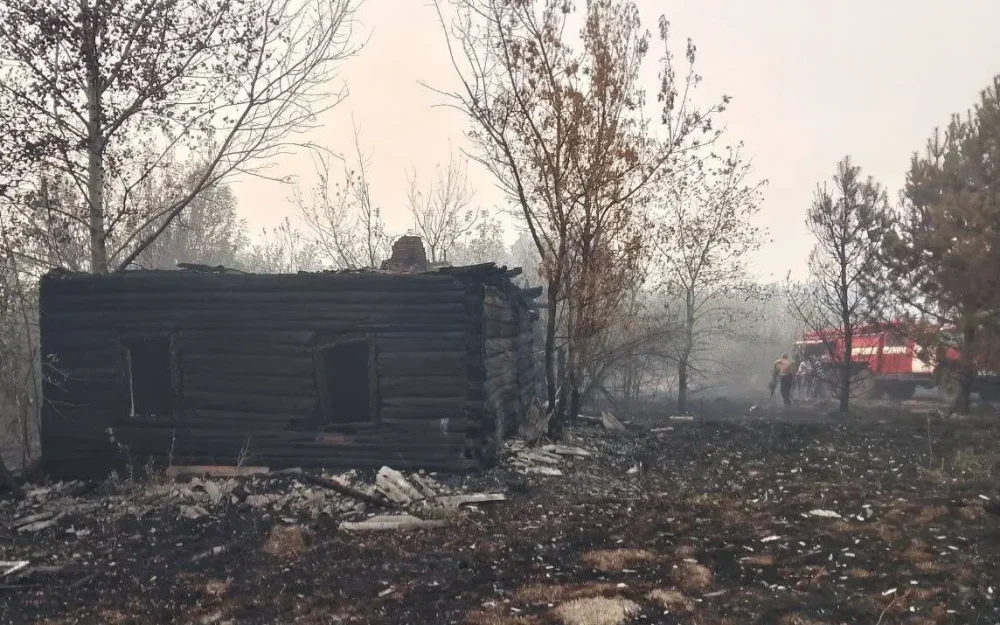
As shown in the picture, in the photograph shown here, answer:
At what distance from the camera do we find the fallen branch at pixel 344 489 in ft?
31.7

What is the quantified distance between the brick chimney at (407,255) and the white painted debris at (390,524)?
664 centimetres

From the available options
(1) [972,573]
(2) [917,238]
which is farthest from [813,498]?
(2) [917,238]

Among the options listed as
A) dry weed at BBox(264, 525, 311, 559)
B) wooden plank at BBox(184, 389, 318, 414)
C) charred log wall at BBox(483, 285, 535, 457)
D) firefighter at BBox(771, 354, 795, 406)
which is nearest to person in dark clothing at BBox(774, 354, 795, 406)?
firefighter at BBox(771, 354, 795, 406)

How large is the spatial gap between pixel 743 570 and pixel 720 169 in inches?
832

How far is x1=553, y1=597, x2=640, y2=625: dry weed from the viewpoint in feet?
17.4

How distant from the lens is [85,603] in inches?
248

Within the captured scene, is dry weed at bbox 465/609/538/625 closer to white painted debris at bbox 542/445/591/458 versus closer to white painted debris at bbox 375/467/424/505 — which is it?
white painted debris at bbox 375/467/424/505

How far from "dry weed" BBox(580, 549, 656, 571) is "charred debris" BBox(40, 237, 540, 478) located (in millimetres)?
4739

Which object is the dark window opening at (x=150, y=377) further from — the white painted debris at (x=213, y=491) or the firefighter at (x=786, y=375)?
the firefighter at (x=786, y=375)

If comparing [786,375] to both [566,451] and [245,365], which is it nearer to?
[566,451]

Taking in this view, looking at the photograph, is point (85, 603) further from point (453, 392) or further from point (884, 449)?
→ point (884, 449)

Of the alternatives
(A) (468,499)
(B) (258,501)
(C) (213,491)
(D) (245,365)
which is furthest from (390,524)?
(D) (245,365)

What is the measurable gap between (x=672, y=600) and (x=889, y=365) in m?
21.8

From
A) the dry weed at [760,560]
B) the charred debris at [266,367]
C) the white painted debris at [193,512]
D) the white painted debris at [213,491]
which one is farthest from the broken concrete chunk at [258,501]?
the dry weed at [760,560]
